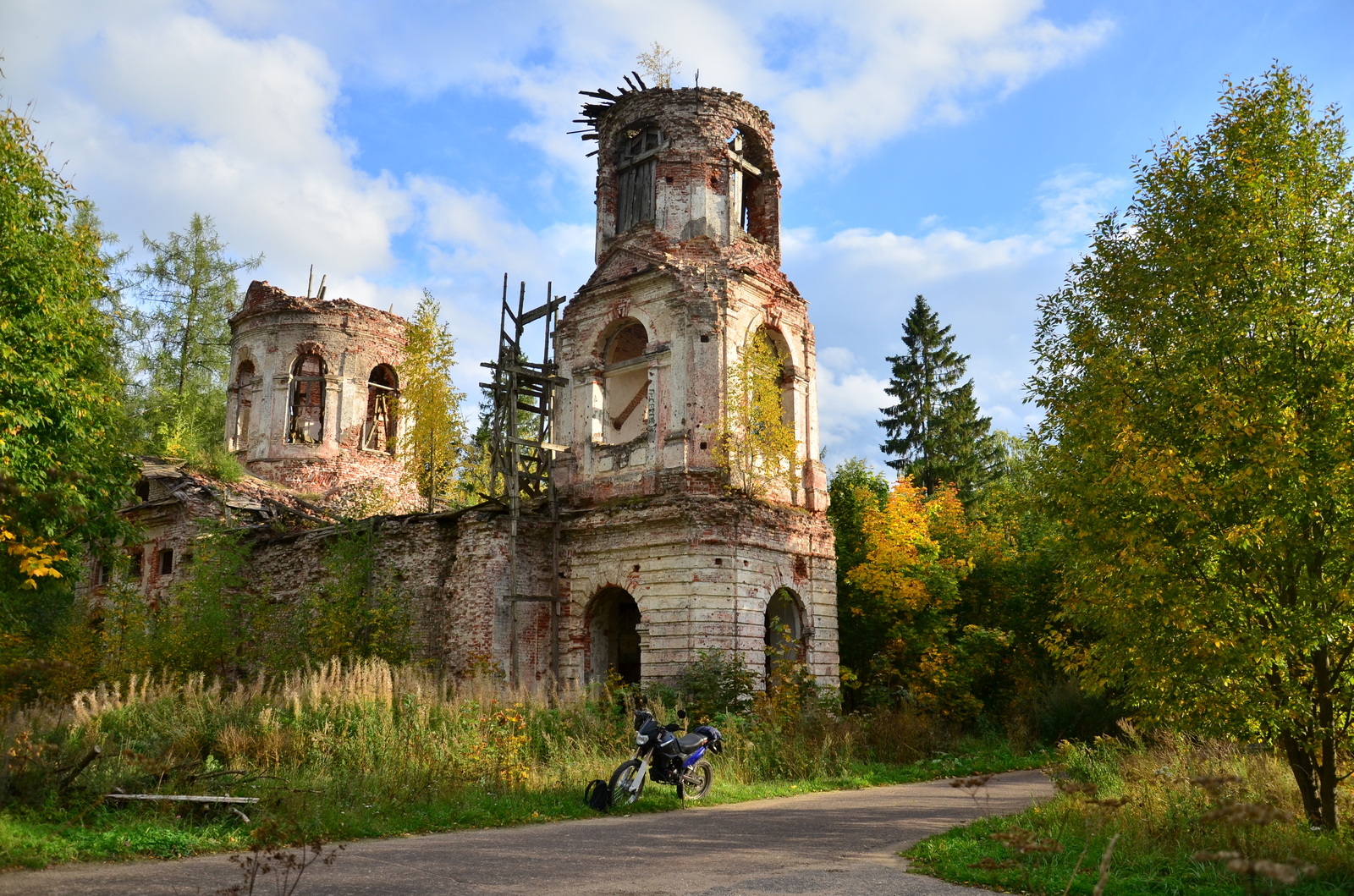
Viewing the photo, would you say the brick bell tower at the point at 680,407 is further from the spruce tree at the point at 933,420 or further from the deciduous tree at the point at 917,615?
the spruce tree at the point at 933,420

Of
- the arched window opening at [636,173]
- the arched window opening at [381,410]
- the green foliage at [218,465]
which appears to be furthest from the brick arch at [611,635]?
the arched window opening at [381,410]

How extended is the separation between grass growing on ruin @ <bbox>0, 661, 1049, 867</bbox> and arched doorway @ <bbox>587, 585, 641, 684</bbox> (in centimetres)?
308

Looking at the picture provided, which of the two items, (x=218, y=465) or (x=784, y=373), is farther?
(x=218, y=465)

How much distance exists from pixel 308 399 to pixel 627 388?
1188cm

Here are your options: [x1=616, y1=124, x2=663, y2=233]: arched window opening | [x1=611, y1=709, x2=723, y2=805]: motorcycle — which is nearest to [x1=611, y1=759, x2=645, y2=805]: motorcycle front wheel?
[x1=611, y1=709, x2=723, y2=805]: motorcycle

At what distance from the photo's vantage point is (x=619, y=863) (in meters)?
7.27

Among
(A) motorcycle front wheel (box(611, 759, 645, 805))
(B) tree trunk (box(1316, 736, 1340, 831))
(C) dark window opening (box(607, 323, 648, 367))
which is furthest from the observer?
(C) dark window opening (box(607, 323, 648, 367))

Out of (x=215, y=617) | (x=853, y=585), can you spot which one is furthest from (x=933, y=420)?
(x=215, y=617)

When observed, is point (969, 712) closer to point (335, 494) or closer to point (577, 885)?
point (577, 885)

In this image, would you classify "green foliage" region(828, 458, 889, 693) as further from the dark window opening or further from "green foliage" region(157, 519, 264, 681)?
"green foliage" region(157, 519, 264, 681)

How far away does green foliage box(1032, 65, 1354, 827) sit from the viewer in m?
8.16

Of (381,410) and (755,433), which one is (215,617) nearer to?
(755,433)

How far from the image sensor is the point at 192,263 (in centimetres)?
3372

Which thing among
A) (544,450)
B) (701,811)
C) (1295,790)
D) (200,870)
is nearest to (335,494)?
(544,450)
